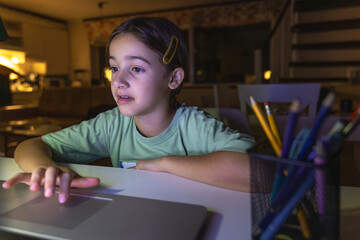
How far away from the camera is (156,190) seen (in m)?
0.42

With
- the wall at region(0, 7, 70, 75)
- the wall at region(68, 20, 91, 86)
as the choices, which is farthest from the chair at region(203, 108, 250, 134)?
the wall at region(0, 7, 70, 75)

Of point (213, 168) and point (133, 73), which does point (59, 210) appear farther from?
point (133, 73)

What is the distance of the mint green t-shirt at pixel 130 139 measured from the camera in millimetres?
703

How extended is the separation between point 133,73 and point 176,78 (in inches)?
5.4

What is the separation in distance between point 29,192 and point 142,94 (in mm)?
315

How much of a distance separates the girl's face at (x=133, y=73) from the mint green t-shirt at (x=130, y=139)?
11cm

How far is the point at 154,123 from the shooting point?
0.77 meters

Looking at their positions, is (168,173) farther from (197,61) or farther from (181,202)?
(197,61)

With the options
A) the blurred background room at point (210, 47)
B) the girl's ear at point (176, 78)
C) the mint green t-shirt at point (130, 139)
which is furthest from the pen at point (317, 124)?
the blurred background room at point (210, 47)

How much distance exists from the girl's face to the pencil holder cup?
0.40 m

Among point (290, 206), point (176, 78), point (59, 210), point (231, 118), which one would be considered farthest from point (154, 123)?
point (290, 206)

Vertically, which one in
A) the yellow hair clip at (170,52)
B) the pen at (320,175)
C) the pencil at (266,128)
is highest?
the yellow hair clip at (170,52)

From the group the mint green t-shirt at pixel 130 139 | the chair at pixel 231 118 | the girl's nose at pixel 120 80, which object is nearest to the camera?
the girl's nose at pixel 120 80

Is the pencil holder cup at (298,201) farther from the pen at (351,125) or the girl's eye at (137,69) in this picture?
the girl's eye at (137,69)
